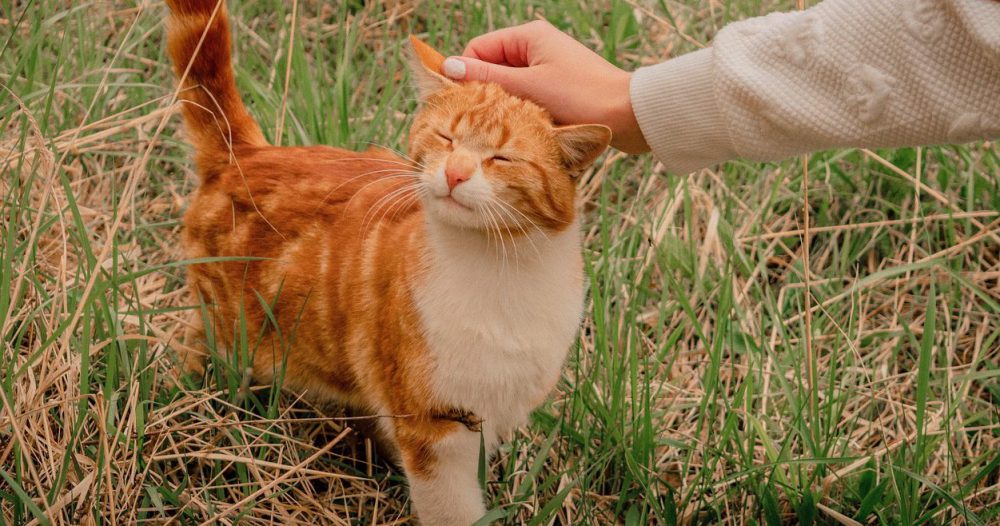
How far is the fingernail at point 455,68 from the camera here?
1828mm

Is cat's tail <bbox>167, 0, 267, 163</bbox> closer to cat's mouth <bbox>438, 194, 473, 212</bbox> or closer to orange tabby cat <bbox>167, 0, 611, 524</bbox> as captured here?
orange tabby cat <bbox>167, 0, 611, 524</bbox>

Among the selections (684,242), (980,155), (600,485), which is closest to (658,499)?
(600,485)

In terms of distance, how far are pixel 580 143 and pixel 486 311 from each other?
1.19ft

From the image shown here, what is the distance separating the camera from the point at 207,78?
7.11ft

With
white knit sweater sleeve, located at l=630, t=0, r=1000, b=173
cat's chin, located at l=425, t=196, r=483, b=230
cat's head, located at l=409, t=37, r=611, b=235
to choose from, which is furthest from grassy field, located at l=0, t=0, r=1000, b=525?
cat's chin, located at l=425, t=196, r=483, b=230

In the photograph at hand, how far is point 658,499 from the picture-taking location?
2.09m

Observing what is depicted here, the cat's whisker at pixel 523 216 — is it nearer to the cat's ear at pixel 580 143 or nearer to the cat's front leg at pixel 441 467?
the cat's ear at pixel 580 143

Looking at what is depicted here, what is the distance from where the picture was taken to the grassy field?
1.87 m

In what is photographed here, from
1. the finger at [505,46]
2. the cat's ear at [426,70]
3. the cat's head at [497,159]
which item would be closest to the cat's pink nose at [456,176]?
the cat's head at [497,159]

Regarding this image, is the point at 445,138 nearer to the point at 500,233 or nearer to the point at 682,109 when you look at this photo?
the point at 500,233

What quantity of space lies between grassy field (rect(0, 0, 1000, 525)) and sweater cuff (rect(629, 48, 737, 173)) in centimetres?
13

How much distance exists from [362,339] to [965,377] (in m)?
1.38

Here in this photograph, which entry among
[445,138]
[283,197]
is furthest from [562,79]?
[283,197]

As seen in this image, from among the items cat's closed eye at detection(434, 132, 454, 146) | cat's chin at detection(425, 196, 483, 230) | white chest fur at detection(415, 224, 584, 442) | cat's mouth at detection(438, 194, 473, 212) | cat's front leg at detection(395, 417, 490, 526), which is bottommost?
cat's front leg at detection(395, 417, 490, 526)
